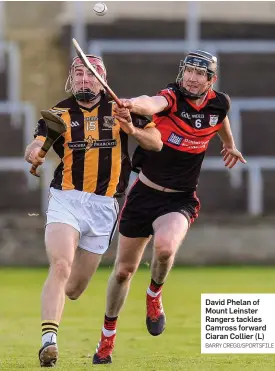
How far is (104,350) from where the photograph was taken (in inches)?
361

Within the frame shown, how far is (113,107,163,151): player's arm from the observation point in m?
8.37

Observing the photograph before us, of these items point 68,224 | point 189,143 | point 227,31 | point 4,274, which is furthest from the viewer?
point 227,31

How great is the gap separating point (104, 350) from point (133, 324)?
2.20 m

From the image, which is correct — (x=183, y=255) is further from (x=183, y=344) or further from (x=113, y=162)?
(x=113, y=162)

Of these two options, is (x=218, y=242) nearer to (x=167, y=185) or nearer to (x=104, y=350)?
(x=167, y=185)

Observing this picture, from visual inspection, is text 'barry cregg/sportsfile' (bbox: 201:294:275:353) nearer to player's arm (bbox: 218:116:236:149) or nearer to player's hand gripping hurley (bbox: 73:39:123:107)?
player's arm (bbox: 218:116:236:149)

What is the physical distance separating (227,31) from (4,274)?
5.73 m

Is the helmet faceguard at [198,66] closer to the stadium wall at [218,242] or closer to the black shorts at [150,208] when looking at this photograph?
the black shorts at [150,208]

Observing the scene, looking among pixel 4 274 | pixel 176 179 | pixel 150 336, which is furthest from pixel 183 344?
pixel 4 274

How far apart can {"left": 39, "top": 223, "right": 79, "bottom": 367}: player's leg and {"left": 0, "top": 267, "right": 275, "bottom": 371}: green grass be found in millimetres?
267

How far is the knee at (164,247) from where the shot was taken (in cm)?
912

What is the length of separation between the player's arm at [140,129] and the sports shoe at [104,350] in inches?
54.4

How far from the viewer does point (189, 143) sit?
31.0 ft

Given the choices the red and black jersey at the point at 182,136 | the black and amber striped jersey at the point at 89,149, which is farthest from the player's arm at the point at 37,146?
the red and black jersey at the point at 182,136
